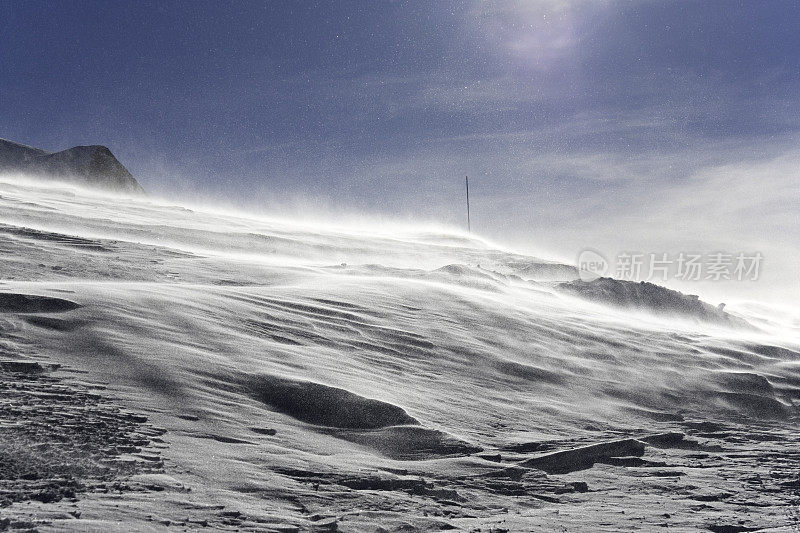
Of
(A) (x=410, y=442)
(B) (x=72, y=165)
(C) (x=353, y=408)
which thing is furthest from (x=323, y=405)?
(B) (x=72, y=165)

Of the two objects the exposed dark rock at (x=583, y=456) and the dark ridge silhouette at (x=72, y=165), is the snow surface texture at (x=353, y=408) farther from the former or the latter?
the dark ridge silhouette at (x=72, y=165)

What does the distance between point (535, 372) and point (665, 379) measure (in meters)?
1.83

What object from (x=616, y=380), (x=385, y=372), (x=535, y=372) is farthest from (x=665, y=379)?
(x=385, y=372)

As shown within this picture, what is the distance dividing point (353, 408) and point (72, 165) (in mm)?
36015

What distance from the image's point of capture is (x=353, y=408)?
16.1 ft

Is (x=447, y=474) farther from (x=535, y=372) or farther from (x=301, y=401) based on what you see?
(x=535, y=372)

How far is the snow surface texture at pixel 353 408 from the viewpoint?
347 cm

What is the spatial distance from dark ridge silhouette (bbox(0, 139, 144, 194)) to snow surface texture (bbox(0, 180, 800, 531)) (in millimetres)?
28343

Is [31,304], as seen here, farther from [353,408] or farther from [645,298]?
[645,298]

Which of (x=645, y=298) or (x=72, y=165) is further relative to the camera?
(x=72, y=165)

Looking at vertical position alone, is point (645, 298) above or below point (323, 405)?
above

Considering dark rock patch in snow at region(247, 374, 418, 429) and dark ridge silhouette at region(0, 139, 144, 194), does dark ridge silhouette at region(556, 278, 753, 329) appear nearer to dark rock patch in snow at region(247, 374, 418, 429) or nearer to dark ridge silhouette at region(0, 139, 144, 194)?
dark rock patch in snow at region(247, 374, 418, 429)

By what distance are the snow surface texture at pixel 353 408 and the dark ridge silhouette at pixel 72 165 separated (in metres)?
28.3

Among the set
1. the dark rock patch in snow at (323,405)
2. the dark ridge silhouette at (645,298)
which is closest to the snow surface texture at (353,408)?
the dark rock patch in snow at (323,405)
